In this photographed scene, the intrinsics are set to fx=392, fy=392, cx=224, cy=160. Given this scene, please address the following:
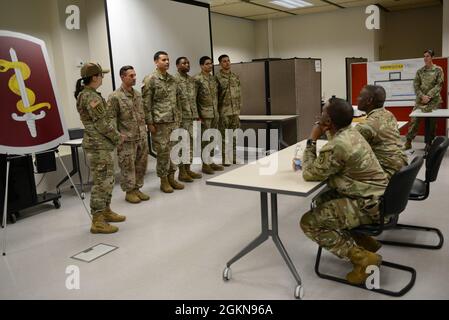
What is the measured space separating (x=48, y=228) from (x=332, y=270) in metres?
2.64

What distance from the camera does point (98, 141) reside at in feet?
11.3

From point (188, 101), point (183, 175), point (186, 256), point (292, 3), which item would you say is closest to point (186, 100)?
point (188, 101)

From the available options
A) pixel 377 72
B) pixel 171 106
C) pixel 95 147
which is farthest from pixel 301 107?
pixel 95 147

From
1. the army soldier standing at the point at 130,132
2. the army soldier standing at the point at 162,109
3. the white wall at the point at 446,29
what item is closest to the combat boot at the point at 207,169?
the army soldier standing at the point at 162,109

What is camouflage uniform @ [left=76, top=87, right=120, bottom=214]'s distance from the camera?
3324mm

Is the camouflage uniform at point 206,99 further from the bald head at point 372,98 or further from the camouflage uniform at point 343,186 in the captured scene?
the camouflage uniform at point 343,186

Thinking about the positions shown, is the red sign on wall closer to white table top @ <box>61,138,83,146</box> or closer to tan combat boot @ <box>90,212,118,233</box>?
tan combat boot @ <box>90,212,118,233</box>

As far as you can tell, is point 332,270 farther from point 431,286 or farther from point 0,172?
point 0,172

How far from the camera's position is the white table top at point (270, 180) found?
2.18 m

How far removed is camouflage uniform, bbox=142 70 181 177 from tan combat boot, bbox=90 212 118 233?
1.22m

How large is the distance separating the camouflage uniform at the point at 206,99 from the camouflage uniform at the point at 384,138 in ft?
9.11

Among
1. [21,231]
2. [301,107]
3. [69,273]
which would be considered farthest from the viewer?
[301,107]

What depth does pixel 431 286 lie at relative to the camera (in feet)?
7.65

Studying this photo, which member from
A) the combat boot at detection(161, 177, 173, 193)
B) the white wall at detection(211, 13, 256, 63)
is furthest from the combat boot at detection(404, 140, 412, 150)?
the white wall at detection(211, 13, 256, 63)
